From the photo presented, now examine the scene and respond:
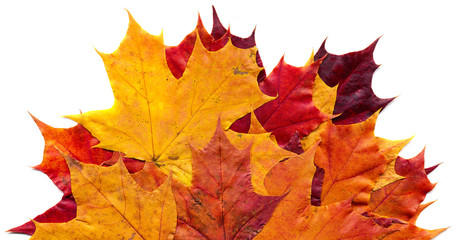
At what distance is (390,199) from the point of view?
2.72 ft

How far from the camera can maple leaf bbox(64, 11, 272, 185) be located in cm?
78

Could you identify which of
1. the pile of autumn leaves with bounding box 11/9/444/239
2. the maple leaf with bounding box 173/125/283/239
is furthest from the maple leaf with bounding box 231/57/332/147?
the maple leaf with bounding box 173/125/283/239

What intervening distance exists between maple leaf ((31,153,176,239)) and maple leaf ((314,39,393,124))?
0.38 metres

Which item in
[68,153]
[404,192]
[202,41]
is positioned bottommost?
[404,192]

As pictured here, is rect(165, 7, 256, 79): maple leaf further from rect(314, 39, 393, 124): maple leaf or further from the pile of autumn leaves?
rect(314, 39, 393, 124): maple leaf

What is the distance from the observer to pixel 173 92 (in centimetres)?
78

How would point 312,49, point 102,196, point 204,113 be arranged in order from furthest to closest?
point 312,49, point 204,113, point 102,196

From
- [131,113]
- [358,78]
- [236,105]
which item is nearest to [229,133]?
[236,105]

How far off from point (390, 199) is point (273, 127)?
0.83 ft

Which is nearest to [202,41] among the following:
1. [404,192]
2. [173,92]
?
[173,92]

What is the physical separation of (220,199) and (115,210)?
0.16 meters

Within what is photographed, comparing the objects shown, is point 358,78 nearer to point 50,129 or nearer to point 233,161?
point 233,161

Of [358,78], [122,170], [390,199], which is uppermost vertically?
[358,78]

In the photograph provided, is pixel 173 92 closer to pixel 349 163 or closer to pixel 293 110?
pixel 293 110
